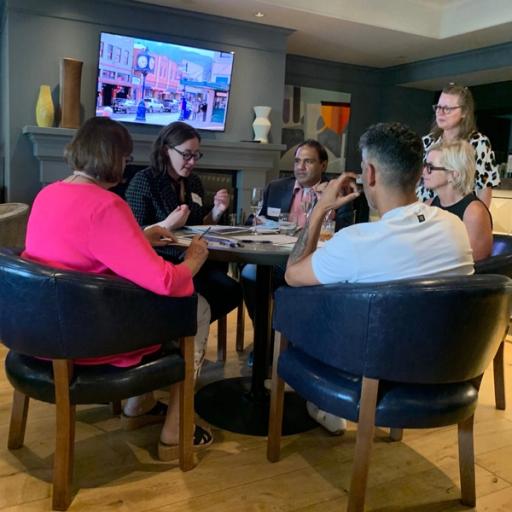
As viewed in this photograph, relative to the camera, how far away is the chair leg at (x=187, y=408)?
1.69 metres

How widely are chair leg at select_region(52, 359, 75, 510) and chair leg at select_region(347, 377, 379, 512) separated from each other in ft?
2.67

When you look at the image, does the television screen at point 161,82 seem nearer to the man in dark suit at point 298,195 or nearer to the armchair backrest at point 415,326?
the man in dark suit at point 298,195

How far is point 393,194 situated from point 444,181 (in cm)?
83

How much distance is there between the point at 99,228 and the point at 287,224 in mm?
1199

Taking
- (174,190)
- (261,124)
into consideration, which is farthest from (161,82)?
(174,190)

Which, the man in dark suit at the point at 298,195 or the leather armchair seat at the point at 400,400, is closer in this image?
→ the leather armchair seat at the point at 400,400

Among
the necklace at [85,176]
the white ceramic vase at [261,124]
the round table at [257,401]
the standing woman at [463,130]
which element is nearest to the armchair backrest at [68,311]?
the necklace at [85,176]

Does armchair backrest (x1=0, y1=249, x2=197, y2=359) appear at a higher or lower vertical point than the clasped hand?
lower

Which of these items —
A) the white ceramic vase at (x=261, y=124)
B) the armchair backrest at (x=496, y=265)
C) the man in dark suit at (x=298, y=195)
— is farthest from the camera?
the white ceramic vase at (x=261, y=124)

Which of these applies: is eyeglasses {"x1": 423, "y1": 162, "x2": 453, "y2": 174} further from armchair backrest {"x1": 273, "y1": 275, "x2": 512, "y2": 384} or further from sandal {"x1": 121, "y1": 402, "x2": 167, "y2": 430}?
sandal {"x1": 121, "y1": 402, "x2": 167, "y2": 430}

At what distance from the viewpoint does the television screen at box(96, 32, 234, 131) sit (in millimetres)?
4750

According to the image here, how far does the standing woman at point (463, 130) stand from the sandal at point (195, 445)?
5.75 feet

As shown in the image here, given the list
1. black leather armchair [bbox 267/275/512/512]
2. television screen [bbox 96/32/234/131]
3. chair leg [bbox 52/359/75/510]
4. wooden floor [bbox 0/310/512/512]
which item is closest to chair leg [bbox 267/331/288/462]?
wooden floor [bbox 0/310/512/512]

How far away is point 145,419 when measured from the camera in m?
2.10
